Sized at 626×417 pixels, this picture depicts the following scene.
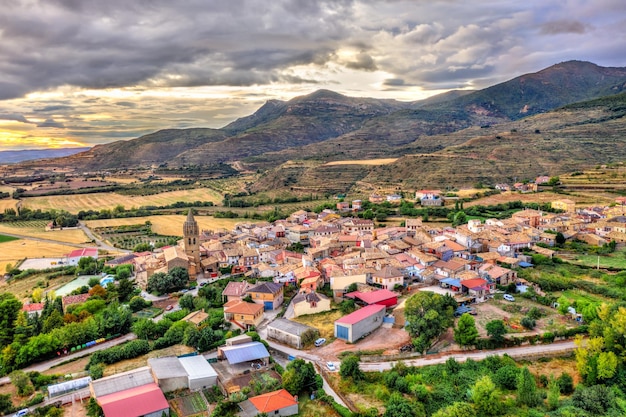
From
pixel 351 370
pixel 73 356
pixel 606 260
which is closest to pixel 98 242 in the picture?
pixel 73 356

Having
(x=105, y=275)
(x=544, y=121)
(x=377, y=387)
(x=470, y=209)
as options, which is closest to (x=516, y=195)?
(x=470, y=209)

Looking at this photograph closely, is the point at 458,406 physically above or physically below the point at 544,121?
below

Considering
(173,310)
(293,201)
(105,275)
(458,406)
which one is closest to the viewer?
(458,406)

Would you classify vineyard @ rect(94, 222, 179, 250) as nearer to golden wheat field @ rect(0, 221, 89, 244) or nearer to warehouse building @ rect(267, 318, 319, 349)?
golden wheat field @ rect(0, 221, 89, 244)

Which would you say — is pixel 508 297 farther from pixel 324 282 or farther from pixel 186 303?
pixel 186 303

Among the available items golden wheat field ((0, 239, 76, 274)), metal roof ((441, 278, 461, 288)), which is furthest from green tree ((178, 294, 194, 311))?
golden wheat field ((0, 239, 76, 274))

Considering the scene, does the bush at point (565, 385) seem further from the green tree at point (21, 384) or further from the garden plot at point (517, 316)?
the green tree at point (21, 384)

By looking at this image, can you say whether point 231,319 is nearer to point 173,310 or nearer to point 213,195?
point 173,310

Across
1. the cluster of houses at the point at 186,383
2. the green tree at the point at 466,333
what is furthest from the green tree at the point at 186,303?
the green tree at the point at 466,333
